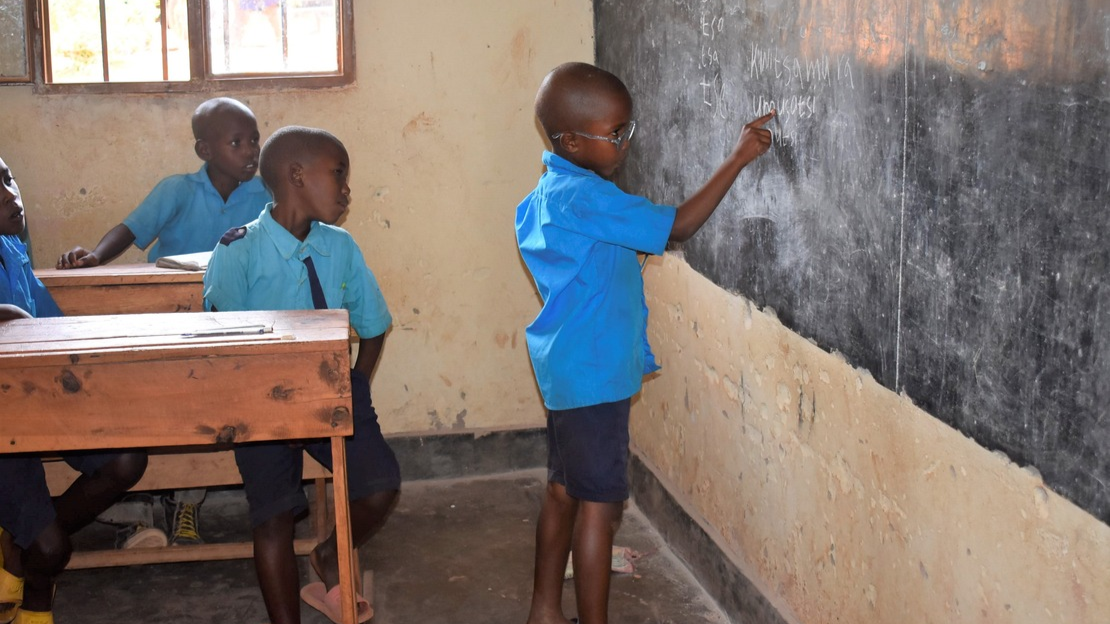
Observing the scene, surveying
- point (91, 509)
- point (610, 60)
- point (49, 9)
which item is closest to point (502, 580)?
point (91, 509)

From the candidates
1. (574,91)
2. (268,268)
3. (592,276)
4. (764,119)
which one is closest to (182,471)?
(268,268)

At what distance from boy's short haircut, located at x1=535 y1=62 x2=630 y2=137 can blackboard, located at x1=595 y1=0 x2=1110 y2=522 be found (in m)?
0.43

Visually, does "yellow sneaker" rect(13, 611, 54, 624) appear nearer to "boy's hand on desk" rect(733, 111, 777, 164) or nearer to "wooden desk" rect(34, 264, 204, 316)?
"wooden desk" rect(34, 264, 204, 316)

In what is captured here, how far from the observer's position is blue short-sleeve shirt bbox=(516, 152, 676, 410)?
2736 mm

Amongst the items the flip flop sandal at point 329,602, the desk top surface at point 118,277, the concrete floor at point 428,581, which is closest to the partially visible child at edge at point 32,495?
the desk top surface at point 118,277

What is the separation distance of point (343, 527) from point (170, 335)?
62 cm

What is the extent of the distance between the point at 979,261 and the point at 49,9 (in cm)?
377

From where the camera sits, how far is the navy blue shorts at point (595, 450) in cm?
282

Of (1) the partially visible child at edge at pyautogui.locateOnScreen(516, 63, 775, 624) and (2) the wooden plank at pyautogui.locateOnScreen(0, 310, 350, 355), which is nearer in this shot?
(2) the wooden plank at pyautogui.locateOnScreen(0, 310, 350, 355)

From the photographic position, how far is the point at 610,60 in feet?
14.5

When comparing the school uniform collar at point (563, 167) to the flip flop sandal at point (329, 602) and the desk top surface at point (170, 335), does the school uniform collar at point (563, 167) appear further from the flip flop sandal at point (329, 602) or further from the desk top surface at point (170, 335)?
the flip flop sandal at point (329, 602)

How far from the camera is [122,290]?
361cm

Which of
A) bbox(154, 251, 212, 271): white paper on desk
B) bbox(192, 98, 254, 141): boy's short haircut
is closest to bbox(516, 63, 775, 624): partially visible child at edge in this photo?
bbox(154, 251, 212, 271): white paper on desk

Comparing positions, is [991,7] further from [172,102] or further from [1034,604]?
[172,102]
